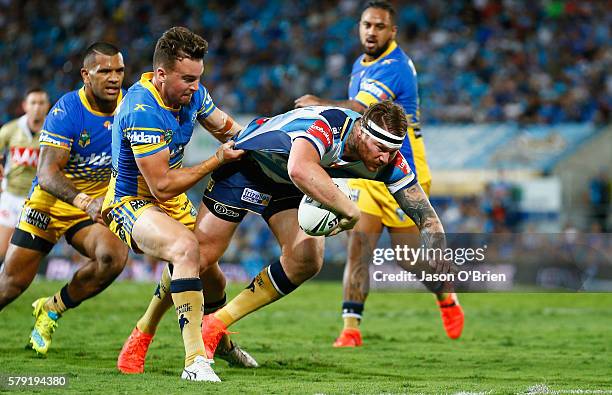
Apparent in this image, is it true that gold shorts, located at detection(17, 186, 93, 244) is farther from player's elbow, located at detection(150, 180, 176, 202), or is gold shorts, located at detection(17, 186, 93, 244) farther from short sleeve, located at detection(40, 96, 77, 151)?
player's elbow, located at detection(150, 180, 176, 202)

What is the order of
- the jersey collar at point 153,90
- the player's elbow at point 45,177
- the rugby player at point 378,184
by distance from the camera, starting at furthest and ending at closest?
the rugby player at point 378,184
the player's elbow at point 45,177
the jersey collar at point 153,90

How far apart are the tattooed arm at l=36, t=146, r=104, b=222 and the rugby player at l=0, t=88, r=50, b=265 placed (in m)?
3.15

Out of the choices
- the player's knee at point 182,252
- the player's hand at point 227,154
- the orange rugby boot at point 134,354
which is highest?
the player's hand at point 227,154

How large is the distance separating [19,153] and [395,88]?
15.2ft

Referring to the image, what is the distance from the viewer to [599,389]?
645 centimetres

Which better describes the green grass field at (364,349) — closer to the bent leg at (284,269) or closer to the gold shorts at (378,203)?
the bent leg at (284,269)

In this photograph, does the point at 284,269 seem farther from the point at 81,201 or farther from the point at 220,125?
the point at 81,201

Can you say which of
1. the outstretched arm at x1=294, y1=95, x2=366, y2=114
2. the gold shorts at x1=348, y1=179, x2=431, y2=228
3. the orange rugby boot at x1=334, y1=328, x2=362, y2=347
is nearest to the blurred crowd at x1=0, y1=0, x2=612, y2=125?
the gold shorts at x1=348, y1=179, x2=431, y2=228

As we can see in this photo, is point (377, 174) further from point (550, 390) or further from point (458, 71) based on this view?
point (458, 71)

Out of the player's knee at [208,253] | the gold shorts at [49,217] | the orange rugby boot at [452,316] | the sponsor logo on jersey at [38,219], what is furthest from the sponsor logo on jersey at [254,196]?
the orange rugby boot at [452,316]

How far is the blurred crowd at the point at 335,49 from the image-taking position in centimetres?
2189

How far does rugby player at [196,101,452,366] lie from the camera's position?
657 cm

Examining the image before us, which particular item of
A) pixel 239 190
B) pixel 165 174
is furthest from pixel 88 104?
pixel 165 174

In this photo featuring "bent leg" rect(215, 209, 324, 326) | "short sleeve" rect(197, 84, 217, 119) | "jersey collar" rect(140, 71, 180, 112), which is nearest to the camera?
"jersey collar" rect(140, 71, 180, 112)
